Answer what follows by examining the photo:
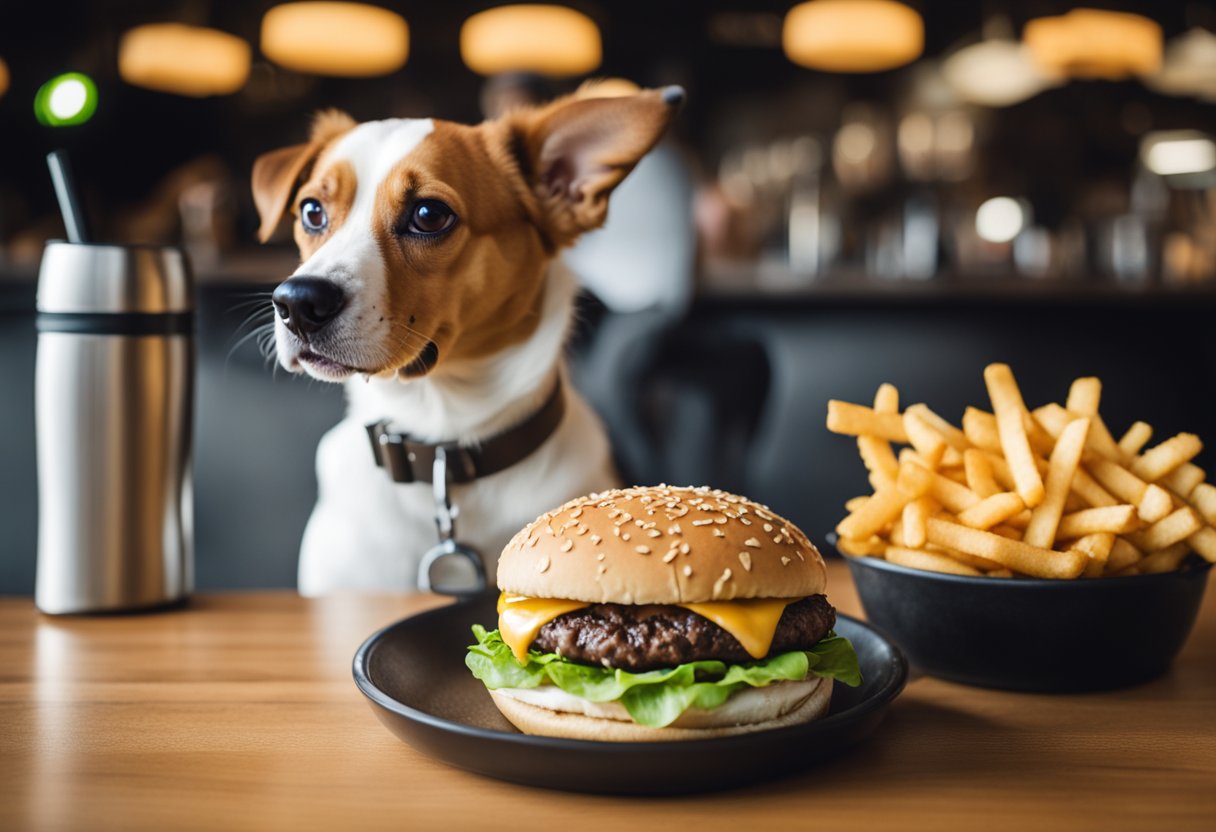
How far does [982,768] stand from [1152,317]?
9.99 feet

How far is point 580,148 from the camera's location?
1.48 meters

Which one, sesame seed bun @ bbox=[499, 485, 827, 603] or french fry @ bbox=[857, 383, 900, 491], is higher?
french fry @ bbox=[857, 383, 900, 491]

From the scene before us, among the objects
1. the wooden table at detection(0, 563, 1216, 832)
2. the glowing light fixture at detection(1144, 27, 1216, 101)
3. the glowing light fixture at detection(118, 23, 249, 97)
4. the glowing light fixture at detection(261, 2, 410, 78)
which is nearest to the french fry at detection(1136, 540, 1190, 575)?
the wooden table at detection(0, 563, 1216, 832)

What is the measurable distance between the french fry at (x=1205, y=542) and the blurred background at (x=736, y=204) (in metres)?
1.04

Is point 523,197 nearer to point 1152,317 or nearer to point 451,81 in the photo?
point 1152,317

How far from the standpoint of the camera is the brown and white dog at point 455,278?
134 centimetres

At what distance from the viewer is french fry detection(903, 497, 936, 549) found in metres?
0.90

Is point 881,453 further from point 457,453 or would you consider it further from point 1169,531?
point 457,453

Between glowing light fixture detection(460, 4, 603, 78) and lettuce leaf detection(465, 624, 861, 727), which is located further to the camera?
glowing light fixture detection(460, 4, 603, 78)

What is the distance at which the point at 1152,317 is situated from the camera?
3336 mm

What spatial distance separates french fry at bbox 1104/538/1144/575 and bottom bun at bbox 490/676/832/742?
284 mm

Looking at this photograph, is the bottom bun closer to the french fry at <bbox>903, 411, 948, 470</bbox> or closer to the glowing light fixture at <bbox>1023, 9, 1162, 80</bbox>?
the french fry at <bbox>903, 411, 948, 470</bbox>

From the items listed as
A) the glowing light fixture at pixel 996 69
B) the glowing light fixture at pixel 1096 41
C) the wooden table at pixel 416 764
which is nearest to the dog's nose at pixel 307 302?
the wooden table at pixel 416 764

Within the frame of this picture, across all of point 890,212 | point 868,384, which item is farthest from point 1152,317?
point 890,212
